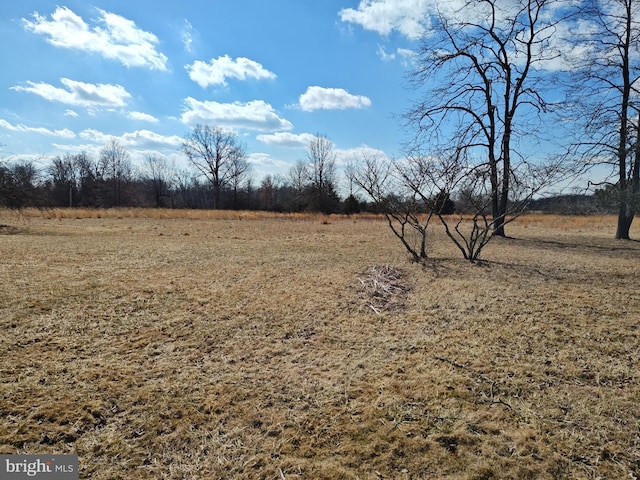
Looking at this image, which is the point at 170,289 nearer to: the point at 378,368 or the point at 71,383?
the point at 71,383

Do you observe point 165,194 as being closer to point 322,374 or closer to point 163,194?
point 163,194

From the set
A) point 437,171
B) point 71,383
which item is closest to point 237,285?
point 71,383

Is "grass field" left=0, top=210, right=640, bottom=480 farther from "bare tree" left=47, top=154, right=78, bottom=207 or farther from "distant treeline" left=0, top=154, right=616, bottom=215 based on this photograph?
"bare tree" left=47, top=154, right=78, bottom=207

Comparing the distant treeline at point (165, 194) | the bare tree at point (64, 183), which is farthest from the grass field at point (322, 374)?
the bare tree at point (64, 183)

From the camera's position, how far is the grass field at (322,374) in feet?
6.51

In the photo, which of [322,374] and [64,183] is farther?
[64,183]

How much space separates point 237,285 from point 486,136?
11.4m

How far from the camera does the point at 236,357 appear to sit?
10.5 ft

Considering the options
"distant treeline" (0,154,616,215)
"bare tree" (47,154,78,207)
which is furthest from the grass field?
"bare tree" (47,154,78,207)

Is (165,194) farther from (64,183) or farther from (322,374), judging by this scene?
(322,374)

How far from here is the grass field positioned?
6.51ft

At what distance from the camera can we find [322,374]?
292 centimetres


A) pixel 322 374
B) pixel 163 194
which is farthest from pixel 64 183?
pixel 322 374

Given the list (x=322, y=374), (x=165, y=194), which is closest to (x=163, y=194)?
(x=165, y=194)
